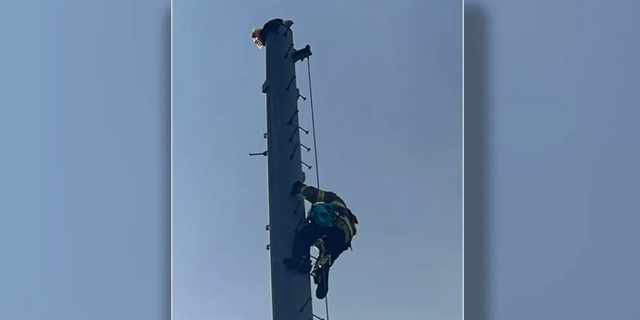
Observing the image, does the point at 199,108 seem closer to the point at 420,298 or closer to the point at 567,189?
the point at 420,298

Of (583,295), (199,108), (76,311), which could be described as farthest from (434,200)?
(76,311)

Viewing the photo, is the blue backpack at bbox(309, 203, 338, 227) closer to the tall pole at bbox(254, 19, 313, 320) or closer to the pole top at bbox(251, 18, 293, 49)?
the tall pole at bbox(254, 19, 313, 320)

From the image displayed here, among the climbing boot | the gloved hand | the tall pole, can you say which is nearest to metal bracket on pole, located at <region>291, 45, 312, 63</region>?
the tall pole

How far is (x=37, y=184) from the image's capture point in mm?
1424

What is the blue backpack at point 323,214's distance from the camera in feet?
4.50

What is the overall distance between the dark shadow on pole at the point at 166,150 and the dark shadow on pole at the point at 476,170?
1.89 ft

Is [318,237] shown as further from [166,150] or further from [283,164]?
[166,150]

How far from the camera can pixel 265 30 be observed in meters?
1.40

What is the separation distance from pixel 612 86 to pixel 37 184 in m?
1.14

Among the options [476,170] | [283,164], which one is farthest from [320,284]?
[476,170]

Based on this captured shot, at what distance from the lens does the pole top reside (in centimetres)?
139

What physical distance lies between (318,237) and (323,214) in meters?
0.04

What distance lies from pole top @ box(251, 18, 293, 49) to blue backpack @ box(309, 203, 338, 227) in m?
0.32

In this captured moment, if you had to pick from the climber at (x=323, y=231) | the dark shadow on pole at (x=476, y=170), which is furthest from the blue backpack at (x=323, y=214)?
Answer: the dark shadow on pole at (x=476, y=170)
